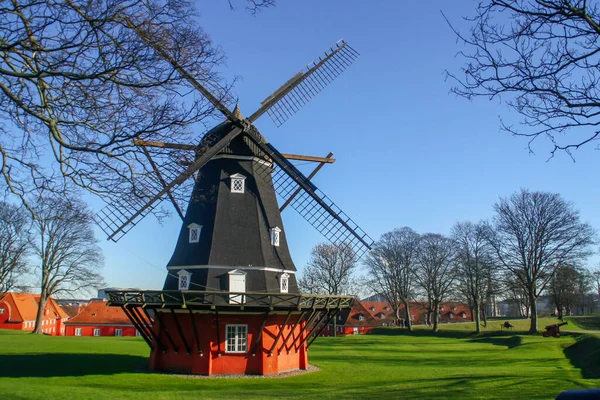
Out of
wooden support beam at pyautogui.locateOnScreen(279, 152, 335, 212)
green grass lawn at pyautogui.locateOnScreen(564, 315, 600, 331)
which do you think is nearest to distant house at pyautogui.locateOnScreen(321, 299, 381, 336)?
green grass lawn at pyautogui.locateOnScreen(564, 315, 600, 331)

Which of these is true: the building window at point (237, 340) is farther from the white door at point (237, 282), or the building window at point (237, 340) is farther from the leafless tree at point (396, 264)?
the leafless tree at point (396, 264)

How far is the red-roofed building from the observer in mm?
54781

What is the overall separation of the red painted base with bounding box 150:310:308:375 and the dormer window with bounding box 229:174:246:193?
199 inches

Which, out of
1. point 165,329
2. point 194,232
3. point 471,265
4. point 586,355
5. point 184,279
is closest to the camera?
point 165,329

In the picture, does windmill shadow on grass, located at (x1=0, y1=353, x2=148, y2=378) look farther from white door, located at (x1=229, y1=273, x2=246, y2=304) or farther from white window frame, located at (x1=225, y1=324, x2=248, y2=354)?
white door, located at (x1=229, y1=273, x2=246, y2=304)

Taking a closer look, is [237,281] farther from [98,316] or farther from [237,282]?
[98,316]

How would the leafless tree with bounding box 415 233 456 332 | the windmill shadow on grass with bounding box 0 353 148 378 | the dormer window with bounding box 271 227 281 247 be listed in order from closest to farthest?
the windmill shadow on grass with bounding box 0 353 148 378, the dormer window with bounding box 271 227 281 247, the leafless tree with bounding box 415 233 456 332

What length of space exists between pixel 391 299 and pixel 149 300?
1481 inches

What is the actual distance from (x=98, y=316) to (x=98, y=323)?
918 mm

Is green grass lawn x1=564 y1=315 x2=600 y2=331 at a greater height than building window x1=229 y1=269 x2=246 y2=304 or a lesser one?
lesser

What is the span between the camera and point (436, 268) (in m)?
47.5

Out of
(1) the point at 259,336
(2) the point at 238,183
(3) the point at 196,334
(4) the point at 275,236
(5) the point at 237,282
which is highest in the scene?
(2) the point at 238,183

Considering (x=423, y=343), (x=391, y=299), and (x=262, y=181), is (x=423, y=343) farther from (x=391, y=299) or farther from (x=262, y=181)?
(x=262, y=181)

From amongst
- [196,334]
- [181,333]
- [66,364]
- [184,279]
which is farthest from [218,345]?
[66,364]
